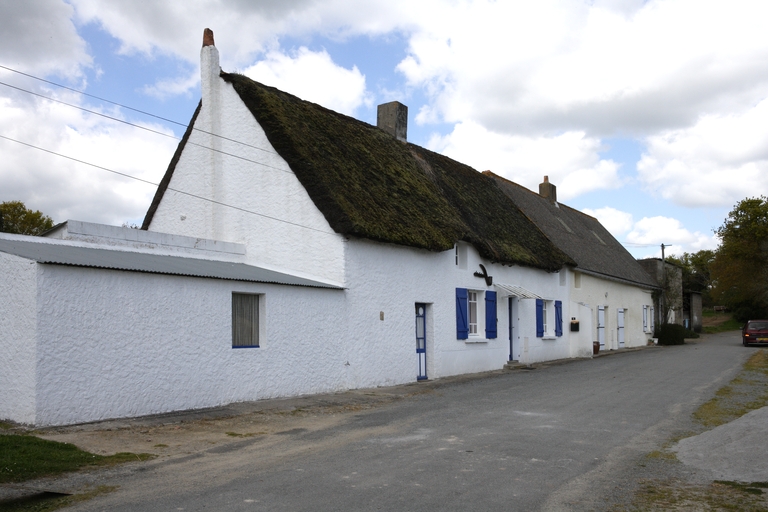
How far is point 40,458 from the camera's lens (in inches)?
282

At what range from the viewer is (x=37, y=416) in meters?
8.97

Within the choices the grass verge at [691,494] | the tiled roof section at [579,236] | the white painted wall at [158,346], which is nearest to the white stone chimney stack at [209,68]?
the white painted wall at [158,346]

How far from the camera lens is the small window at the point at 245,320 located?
12289 millimetres

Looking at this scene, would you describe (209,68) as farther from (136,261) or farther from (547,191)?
(547,191)

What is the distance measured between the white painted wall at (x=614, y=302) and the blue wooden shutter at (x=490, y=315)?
7.43 m

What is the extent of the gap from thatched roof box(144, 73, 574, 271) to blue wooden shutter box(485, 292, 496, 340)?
117cm

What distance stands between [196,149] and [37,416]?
994cm

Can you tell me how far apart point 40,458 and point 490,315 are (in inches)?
581

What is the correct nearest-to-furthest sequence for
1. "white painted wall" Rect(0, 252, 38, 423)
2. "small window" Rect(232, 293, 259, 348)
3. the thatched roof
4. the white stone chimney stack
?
"white painted wall" Rect(0, 252, 38, 423) → "small window" Rect(232, 293, 259, 348) → the thatched roof → the white stone chimney stack

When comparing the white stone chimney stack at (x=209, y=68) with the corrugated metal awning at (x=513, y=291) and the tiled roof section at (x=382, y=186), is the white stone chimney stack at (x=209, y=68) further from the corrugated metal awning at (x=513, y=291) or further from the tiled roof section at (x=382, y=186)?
the corrugated metal awning at (x=513, y=291)

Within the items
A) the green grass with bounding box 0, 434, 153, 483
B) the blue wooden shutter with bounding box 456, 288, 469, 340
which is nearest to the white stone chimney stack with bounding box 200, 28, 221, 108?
the blue wooden shutter with bounding box 456, 288, 469, 340

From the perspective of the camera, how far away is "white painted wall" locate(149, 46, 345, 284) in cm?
1495

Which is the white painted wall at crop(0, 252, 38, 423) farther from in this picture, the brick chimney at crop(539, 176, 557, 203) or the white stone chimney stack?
the brick chimney at crop(539, 176, 557, 203)

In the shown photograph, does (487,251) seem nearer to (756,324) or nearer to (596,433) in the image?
(596,433)
